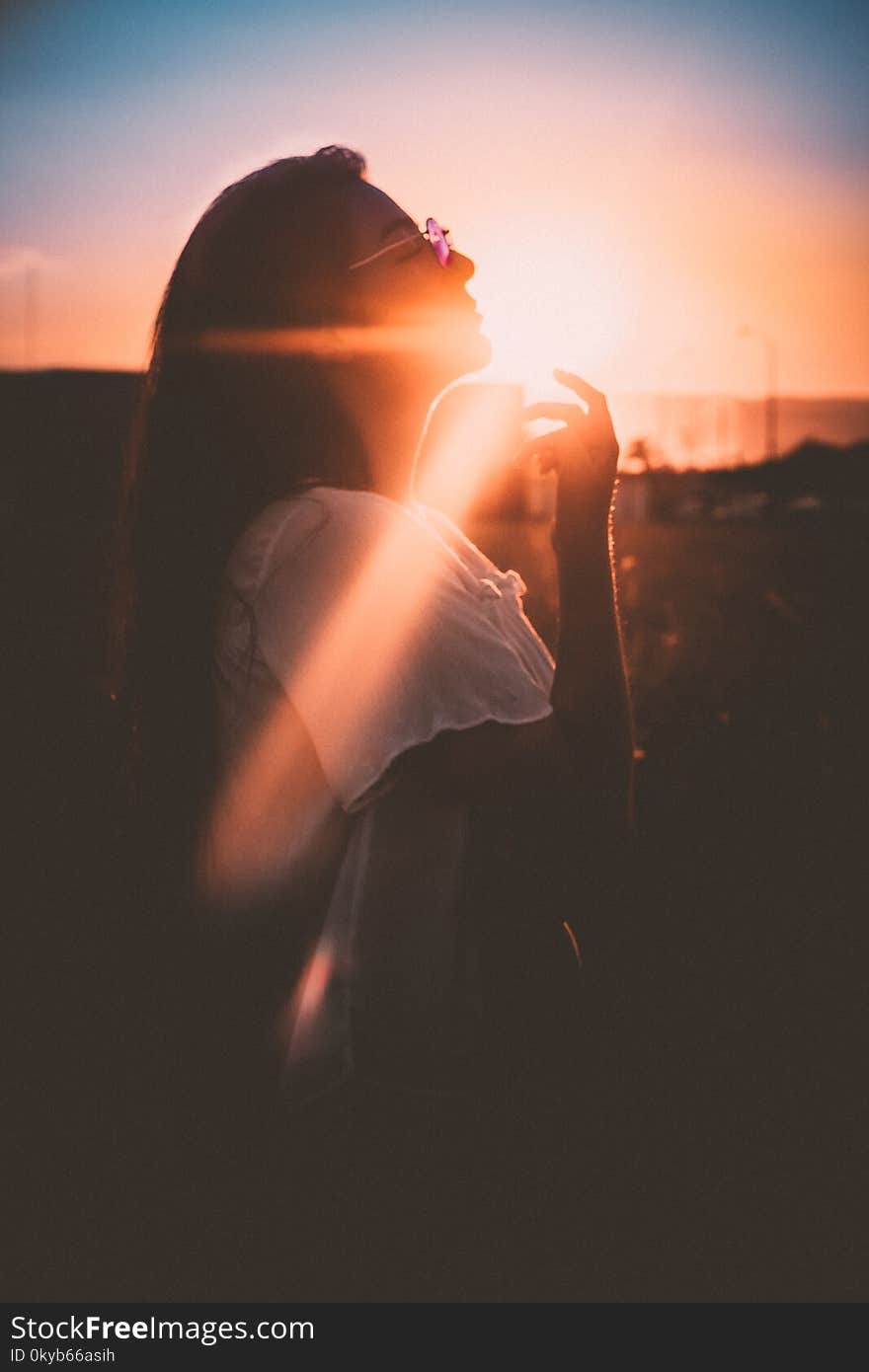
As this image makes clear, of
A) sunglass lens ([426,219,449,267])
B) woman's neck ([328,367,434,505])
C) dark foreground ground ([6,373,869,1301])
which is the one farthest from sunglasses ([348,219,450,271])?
dark foreground ground ([6,373,869,1301])

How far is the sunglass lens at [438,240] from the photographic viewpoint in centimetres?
193

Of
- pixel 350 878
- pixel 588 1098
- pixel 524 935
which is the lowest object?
pixel 588 1098

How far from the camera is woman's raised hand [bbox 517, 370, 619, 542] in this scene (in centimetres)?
201

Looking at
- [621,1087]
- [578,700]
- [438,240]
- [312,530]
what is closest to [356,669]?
[312,530]

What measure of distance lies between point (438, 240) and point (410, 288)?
10 centimetres

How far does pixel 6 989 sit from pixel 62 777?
2376 millimetres

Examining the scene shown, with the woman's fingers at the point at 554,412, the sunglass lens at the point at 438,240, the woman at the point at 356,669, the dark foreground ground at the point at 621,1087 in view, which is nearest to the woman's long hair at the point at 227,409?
the woman at the point at 356,669

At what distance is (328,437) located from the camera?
1874 mm

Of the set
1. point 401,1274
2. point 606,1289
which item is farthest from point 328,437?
point 606,1289

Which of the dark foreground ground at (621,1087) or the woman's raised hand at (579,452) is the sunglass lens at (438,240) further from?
the dark foreground ground at (621,1087)

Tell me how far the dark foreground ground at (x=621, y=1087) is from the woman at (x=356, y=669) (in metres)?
0.24

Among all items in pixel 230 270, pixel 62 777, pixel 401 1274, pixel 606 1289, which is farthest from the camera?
pixel 62 777

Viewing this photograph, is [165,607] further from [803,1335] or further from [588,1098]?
[588,1098]

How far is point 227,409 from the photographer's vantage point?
1862 millimetres
